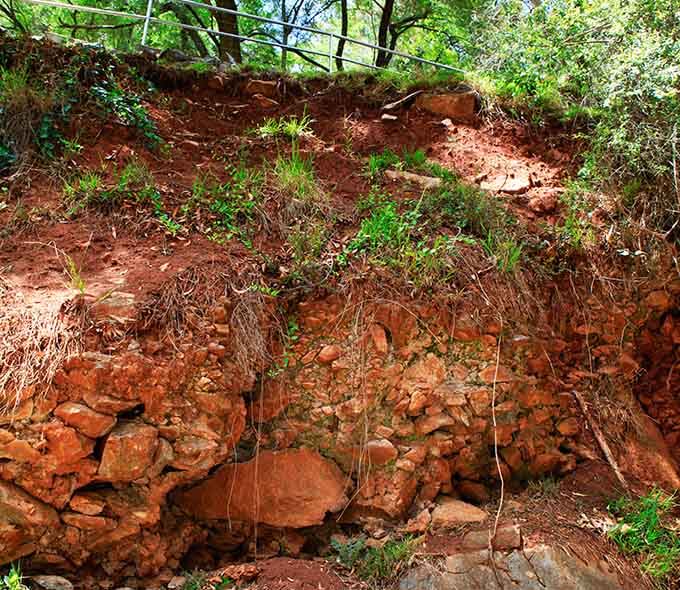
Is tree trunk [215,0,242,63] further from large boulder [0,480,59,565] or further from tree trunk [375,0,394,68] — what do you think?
large boulder [0,480,59,565]

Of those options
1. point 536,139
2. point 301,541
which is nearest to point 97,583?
point 301,541

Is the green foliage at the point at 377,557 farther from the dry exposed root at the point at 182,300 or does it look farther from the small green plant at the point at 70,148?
the small green plant at the point at 70,148

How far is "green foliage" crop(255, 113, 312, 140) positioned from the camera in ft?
15.5

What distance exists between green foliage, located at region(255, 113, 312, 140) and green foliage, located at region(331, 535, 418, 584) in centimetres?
327

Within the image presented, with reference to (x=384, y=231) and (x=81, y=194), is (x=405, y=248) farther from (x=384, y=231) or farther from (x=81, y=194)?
(x=81, y=194)

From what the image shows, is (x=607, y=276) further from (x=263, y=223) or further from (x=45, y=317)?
(x=45, y=317)

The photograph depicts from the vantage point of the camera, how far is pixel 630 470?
3529 millimetres

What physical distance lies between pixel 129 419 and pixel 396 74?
14.1 ft

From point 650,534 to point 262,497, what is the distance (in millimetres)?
2188

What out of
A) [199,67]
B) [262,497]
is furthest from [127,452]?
[199,67]

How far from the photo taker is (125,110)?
14.5ft

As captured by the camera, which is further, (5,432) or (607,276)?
(607,276)

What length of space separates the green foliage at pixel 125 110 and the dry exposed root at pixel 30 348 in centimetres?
206

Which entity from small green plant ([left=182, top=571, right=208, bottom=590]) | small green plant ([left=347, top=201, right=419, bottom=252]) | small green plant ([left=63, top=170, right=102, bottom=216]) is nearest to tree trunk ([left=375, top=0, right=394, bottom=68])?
small green plant ([left=347, top=201, right=419, bottom=252])
